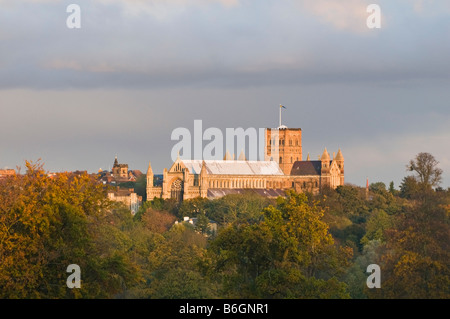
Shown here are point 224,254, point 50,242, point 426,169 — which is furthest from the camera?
point 426,169

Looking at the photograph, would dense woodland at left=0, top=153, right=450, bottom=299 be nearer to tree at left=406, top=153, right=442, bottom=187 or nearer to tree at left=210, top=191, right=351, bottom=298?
tree at left=210, top=191, right=351, bottom=298

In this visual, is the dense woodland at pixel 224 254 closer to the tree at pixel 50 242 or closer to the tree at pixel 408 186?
the tree at pixel 50 242

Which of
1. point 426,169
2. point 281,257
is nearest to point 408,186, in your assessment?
point 426,169

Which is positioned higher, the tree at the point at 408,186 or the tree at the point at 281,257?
the tree at the point at 408,186

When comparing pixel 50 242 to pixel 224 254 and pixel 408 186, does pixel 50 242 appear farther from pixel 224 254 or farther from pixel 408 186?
pixel 408 186

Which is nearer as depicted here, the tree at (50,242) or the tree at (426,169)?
the tree at (50,242)

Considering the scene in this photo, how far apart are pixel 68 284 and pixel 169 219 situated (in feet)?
340

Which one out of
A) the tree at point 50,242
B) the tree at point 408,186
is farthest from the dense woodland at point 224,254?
the tree at point 408,186

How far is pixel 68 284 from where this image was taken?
218 ft

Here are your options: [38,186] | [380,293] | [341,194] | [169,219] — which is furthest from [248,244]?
[341,194]

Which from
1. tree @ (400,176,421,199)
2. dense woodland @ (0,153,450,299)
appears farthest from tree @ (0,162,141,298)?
tree @ (400,176,421,199)

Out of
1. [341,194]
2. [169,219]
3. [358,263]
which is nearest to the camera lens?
[358,263]
